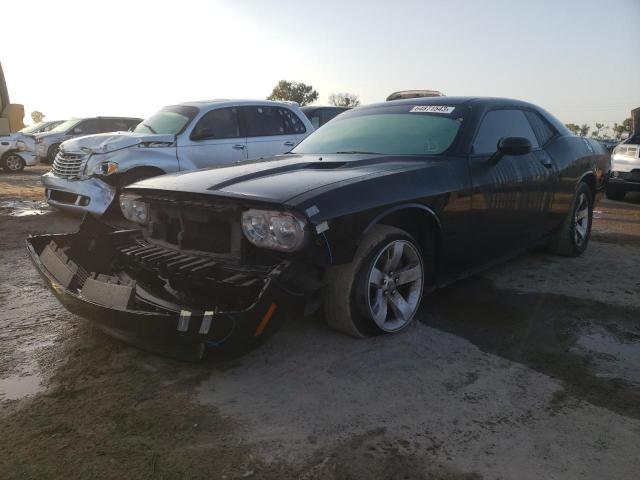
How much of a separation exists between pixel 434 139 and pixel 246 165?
135 cm

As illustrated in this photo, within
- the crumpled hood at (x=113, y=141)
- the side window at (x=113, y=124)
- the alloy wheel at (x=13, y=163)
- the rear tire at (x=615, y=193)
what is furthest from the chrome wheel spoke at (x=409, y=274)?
the alloy wheel at (x=13, y=163)

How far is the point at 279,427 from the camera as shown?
228 cm

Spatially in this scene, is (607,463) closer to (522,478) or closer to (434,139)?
(522,478)

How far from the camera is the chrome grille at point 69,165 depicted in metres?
6.86

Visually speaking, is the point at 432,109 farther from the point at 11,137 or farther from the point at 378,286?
the point at 11,137

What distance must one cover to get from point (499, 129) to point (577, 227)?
73.5 inches

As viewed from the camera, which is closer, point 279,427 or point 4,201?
point 279,427

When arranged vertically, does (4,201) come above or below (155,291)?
below

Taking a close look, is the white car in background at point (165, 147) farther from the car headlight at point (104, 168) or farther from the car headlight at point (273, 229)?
the car headlight at point (273, 229)

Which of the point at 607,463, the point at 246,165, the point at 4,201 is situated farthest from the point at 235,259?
the point at 4,201

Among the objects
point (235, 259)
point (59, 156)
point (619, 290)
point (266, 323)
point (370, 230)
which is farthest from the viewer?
point (59, 156)

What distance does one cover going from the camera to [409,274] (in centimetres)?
330

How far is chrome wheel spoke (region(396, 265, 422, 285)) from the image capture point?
10.7 feet

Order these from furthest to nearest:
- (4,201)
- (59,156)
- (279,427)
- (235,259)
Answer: (4,201) < (59,156) < (235,259) < (279,427)
